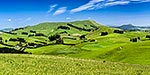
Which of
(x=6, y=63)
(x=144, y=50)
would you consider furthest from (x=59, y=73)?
(x=144, y=50)

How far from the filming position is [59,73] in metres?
44.4

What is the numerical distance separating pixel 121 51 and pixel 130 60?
2149 cm

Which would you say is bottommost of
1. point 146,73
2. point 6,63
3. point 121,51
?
point 121,51

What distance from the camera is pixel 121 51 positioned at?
128 meters

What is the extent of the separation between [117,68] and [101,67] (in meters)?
2.90

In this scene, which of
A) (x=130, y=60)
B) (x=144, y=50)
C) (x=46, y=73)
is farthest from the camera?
(x=144, y=50)

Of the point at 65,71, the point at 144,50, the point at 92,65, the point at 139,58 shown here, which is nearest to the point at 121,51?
the point at 144,50

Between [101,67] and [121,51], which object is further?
[121,51]

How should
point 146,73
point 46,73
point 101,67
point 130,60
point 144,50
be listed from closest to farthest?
point 46,73 → point 146,73 → point 101,67 → point 130,60 → point 144,50

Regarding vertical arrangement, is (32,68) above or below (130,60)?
above

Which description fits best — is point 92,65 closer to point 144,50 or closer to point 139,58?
point 139,58

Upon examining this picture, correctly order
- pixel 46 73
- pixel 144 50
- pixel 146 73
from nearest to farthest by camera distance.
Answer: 1. pixel 46 73
2. pixel 146 73
3. pixel 144 50

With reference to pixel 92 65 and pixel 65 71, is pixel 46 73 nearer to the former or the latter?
pixel 65 71

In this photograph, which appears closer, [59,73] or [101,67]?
[59,73]
